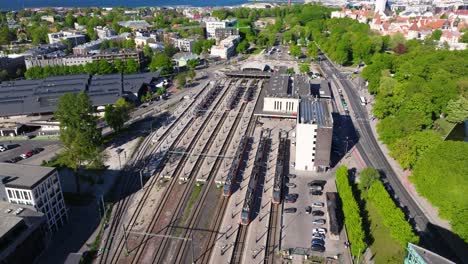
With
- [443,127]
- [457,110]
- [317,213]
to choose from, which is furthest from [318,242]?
[457,110]

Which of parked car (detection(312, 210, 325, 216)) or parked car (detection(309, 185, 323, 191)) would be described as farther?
parked car (detection(309, 185, 323, 191))

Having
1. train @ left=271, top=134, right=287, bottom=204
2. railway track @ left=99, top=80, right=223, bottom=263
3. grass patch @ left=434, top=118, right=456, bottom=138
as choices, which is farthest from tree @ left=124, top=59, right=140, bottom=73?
grass patch @ left=434, top=118, right=456, bottom=138

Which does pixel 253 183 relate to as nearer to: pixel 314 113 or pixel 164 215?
pixel 164 215

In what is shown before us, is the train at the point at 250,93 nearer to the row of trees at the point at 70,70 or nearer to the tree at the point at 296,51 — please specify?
the tree at the point at 296,51

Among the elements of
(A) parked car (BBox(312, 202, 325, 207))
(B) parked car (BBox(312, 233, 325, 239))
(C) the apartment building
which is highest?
(C) the apartment building

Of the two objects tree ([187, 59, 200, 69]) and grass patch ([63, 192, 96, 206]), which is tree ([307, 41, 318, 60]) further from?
grass patch ([63, 192, 96, 206])
